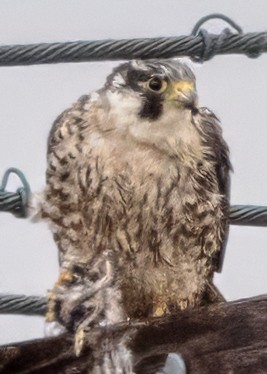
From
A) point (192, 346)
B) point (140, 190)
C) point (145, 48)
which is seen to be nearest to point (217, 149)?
point (140, 190)

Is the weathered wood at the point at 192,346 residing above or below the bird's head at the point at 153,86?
below

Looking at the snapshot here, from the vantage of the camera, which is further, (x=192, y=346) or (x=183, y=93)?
(x=183, y=93)

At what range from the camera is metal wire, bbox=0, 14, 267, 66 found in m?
3.51

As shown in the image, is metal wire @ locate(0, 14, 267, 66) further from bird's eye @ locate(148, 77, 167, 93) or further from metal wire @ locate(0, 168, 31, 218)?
metal wire @ locate(0, 168, 31, 218)

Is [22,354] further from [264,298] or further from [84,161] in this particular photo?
[84,161]

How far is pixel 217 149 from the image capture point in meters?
3.87

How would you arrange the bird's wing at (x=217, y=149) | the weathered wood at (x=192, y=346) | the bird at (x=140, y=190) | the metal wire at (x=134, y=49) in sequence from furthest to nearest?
the bird's wing at (x=217, y=149) < the bird at (x=140, y=190) < the metal wire at (x=134, y=49) < the weathered wood at (x=192, y=346)

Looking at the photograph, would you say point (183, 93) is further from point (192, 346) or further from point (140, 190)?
point (192, 346)

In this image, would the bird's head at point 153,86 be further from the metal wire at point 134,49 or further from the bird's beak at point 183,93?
the metal wire at point 134,49

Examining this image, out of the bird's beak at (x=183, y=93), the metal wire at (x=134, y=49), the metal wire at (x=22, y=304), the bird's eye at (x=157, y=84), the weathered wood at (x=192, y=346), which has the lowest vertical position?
the weathered wood at (x=192, y=346)

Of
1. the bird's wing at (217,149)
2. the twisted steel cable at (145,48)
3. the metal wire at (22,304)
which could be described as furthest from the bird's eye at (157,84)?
the metal wire at (22,304)

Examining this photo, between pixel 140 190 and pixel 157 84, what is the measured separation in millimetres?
436

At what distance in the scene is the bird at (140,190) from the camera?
370cm

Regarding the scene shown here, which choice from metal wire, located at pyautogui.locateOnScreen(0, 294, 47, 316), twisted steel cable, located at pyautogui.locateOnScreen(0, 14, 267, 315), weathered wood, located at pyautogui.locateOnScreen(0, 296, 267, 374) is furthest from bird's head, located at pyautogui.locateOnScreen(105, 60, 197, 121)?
weathered wood, located at pyautogui.locateOnScreen(0, 296, 267, 374)
